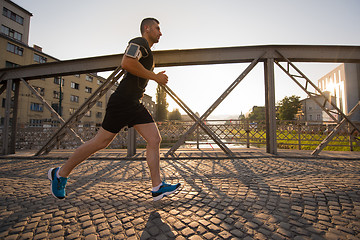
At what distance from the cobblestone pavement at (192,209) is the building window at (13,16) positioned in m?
38.4

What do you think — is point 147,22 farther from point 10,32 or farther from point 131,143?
point 10,32

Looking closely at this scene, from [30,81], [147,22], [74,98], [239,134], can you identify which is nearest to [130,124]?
[147,22]

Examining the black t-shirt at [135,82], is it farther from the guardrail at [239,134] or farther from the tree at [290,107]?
the tree at [290,107]

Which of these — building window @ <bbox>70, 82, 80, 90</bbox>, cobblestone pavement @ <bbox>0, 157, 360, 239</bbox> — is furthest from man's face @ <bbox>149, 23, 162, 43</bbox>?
building window @ <bbox>70, 82, 80, 90</bbox>

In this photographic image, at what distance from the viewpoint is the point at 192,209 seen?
1.90 meters

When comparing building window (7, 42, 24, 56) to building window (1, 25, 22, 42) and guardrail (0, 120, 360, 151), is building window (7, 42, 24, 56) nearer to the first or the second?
building window (1, 25, 22, 42)

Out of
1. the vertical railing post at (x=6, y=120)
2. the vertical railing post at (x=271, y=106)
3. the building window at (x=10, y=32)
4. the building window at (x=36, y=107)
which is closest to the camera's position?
the vertical railing post at (x=271, y=106)

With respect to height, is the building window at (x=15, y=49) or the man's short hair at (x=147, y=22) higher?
the building window at (x=15, y=49)

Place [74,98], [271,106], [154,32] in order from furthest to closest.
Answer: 1. [74,98]
2. [271,106]
3. [154,32]

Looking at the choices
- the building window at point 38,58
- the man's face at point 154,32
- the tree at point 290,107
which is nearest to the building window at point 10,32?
the building window at point 38,58

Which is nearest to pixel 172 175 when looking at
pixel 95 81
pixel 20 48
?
pixel 20 48

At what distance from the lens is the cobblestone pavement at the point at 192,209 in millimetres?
1469

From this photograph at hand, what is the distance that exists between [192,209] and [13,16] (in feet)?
138

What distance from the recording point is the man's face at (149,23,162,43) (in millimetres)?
2426
